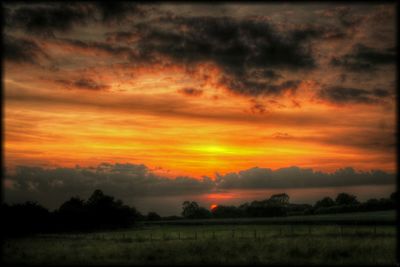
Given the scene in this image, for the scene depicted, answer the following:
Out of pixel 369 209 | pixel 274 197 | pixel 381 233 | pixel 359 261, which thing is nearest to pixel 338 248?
pixel 359 261

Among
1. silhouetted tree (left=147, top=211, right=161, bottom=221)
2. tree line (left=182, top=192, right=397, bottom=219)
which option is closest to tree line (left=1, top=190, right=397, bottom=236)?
tree line (left=182, top=192, right=397, bottom=219)

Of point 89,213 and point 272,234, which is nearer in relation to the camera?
point 272,234

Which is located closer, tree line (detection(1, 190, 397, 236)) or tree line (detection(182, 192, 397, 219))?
tree line (detection(1, 190, 397, 236))

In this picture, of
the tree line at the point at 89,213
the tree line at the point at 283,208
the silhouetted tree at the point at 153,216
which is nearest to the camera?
the tree line at the point at 89,213

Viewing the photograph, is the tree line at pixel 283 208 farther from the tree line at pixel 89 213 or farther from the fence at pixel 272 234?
the fence at pixel 272 234

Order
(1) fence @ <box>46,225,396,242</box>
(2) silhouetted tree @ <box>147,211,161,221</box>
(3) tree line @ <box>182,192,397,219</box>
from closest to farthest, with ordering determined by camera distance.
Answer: (1) fence @ <box>46,225,396,242</box> < (3) tree line @ <box>182,192,397,219</box> < (2) silhouetted tree @ <box>147,211,161,221</box>

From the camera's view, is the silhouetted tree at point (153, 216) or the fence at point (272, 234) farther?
the silhouetted tree at point (153, 216)

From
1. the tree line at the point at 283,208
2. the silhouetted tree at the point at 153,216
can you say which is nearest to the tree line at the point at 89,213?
the tree line at the point at 283,208

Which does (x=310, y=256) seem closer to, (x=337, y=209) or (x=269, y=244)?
(x=269, y=244)

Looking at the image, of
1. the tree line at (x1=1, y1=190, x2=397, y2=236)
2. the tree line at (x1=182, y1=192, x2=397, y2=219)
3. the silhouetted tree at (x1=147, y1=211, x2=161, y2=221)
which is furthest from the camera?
the silhouetted tree at (x1=147, y1=211, x2=161, y2=221)

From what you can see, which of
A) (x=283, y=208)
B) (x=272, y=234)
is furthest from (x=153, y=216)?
(x=272, y=234)

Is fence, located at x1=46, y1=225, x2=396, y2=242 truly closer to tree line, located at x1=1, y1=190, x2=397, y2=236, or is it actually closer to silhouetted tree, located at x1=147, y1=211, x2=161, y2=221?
tree line, located at x1=1, y1=190, x2=397, y2=236

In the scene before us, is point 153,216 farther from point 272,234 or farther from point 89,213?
point 272,234

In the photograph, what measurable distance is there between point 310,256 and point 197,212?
114 meters
